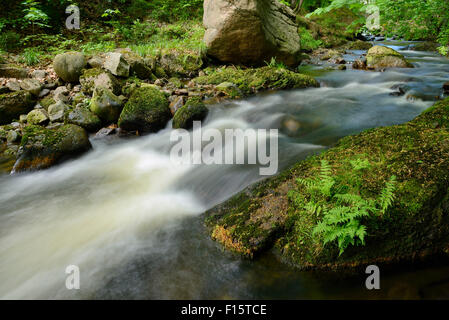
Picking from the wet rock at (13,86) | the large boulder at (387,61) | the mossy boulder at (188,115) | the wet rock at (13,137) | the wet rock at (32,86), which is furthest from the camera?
the large boulder at (387,61)

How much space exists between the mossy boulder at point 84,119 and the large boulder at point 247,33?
15.9 feet

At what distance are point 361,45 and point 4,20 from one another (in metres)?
18.1

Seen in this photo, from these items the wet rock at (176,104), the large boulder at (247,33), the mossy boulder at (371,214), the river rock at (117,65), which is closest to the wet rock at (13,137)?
the river rock at (117,65)

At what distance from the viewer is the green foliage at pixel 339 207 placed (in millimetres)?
2285

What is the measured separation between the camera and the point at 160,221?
366 centimetres

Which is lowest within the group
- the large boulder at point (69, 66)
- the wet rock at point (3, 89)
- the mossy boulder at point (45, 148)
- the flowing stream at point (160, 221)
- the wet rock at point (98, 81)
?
the flowing stream at point (160, 221)

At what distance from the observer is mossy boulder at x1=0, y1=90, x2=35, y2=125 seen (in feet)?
21.8

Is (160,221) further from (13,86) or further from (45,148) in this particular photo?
(13,86)

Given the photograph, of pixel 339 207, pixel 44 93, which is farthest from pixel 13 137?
pixel 339 207

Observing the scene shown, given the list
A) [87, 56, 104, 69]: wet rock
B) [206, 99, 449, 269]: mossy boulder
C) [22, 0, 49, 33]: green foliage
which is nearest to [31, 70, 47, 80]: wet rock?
[87, 56, 104, 69]: wet rock

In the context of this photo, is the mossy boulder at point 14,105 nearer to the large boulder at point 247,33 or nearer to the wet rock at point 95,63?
the wet rock at point 95,63

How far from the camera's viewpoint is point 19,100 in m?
6.88

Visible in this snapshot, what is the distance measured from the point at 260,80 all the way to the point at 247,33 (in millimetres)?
1872
